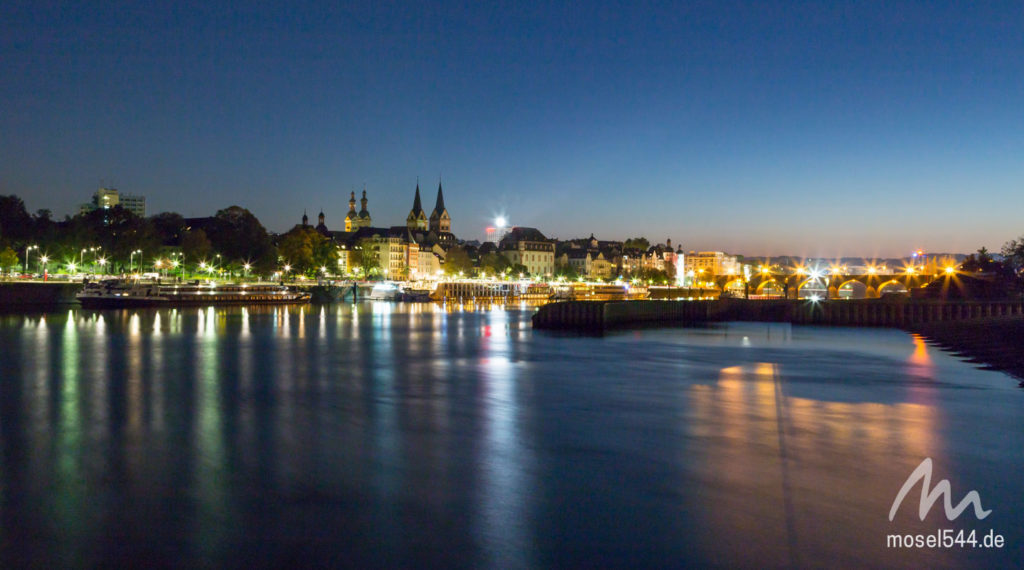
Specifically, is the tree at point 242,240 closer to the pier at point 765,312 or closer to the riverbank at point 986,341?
the pier at point 765,312

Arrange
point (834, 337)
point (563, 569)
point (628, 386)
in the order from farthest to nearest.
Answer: point (834, 337)
point (628, 386)
point (563, 569)

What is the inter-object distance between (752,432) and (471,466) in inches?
248

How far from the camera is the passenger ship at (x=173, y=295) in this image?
69.4 metres

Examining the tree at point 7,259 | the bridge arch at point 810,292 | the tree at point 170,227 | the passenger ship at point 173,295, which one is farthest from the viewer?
the tree at point 170,227

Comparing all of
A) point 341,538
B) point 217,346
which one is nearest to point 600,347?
point 217,346

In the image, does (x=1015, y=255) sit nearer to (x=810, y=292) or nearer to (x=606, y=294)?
(x=606, y=294)

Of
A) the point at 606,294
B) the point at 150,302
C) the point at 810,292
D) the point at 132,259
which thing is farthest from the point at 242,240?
the point at 810,292

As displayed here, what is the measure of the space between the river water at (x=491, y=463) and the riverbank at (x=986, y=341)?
215 centimetres

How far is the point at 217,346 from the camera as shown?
1394 inches

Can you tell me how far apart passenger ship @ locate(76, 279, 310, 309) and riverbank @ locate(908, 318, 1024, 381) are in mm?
61846

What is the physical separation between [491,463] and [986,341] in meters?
31.3

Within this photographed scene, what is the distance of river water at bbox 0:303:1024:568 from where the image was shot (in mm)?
9297

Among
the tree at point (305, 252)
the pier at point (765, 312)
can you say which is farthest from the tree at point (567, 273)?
the pier at point (765, 312)

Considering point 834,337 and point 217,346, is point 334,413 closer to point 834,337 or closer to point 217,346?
point 217,346
